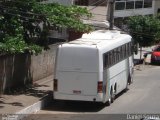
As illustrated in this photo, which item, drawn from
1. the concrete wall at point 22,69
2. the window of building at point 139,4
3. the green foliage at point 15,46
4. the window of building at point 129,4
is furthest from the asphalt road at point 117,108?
the window of building at point 139,4

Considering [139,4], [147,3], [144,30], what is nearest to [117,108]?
[144,30]

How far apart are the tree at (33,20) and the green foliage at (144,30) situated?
17.5 metres

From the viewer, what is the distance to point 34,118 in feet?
78.0

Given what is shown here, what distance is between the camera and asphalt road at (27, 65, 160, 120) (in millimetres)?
24703

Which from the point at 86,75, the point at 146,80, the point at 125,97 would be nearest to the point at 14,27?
the point at 86,75

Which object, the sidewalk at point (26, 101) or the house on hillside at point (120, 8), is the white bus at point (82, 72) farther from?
the house on hillside at point (120, 8)

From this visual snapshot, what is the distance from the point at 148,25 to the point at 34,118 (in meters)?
25.7

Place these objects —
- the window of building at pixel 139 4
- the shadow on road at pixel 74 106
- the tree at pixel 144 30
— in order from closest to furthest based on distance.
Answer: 1. the shadow on road at pixel 74 106
2. the tree at pixel 144 30
3. the window of building at pixel 139 4

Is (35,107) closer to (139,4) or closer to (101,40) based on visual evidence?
(101,40)

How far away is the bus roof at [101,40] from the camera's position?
1038 inches

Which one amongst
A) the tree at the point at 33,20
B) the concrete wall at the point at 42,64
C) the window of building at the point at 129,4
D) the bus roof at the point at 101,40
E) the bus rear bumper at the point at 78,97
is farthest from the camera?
the window of building at the point at 129,4

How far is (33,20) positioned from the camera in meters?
28.7

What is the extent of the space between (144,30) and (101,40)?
813 inches

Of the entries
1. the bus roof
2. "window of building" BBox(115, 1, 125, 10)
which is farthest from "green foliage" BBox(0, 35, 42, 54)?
"window of building" BBox(115, 1, 125, 10)
